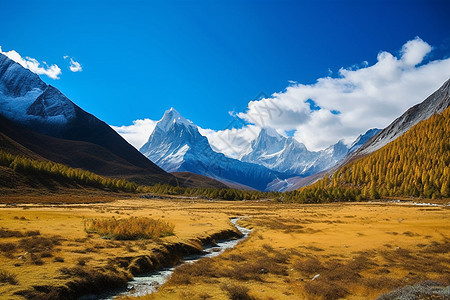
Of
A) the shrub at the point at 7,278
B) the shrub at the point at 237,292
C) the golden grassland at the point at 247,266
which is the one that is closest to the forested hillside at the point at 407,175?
the golden grassland at the point at 247,266

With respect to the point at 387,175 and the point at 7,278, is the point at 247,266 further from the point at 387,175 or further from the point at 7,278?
the point at 387,175

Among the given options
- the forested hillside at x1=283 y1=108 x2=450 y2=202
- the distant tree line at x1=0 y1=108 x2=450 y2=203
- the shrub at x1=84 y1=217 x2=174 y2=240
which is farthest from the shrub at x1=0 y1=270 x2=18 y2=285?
the forested hillside at x1=283 y1=108 x2=450 y2=202

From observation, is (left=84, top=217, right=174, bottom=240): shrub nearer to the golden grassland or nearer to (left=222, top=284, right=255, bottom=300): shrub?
the golden grassland

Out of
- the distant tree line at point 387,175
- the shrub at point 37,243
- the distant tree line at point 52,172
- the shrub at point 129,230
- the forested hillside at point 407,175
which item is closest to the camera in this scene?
the shrub at point 37,243

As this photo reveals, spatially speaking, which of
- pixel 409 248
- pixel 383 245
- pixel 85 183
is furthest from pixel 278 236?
pixel 85 183

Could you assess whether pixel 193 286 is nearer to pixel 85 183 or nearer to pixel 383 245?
pixel 383 245

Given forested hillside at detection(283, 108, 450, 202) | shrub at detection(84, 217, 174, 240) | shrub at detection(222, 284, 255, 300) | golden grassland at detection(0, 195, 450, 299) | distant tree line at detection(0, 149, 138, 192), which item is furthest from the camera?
forested hillside at detection(283, 108, 450, 202)

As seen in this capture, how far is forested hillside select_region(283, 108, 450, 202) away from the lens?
14025 centimetres

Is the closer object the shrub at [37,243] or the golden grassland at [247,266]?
the golden grassland at [247,266]

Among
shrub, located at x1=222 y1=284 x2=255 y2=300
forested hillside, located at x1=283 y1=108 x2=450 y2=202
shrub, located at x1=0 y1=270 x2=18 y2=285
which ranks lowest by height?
shrub, located at x1=222 y1=284 x2=255 y2=300

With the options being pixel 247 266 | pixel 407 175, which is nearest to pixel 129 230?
pixel 247 266

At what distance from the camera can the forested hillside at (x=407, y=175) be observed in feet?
460

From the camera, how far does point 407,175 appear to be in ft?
541

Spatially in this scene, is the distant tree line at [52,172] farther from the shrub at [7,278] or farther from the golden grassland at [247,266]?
the shrub at [7,278]
